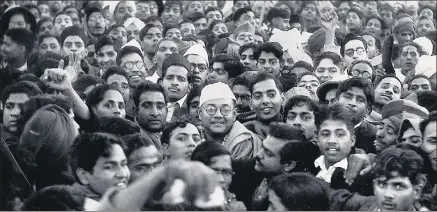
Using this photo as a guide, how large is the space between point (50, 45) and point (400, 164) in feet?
18.2

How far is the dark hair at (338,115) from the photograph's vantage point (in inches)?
196

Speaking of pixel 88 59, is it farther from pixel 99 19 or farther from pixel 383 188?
pixel 383 188

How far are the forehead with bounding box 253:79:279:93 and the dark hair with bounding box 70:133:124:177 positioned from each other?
1920 millimetres

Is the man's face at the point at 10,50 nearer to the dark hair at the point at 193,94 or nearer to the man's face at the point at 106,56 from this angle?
the man's face at the point at 106,56

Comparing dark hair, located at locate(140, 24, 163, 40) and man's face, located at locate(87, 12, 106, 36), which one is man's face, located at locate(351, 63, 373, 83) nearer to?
dark hair, located at locate(140, 24, 163, 40)

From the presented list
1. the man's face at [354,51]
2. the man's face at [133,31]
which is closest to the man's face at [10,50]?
the man's face at [133,31]

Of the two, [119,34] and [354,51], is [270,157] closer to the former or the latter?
[354,51]

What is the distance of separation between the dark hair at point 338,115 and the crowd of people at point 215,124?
0.03ft

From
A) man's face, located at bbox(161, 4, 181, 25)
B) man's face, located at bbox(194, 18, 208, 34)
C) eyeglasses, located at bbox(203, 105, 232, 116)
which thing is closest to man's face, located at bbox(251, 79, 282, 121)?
eyeglasses, located at bbox(203, 105, 232, 116)

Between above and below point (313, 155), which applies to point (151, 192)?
above

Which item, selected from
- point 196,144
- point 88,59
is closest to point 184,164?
point 196,144

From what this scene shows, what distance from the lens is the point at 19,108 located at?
534 cm

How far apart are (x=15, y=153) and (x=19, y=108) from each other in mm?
776

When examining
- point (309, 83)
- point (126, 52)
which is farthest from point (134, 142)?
point (126, 52)
